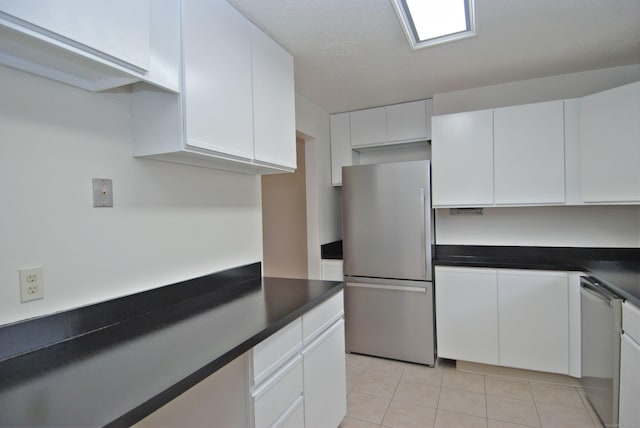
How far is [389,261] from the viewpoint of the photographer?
282 centimetres

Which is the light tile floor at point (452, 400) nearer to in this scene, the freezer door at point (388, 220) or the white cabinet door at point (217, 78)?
the freezer door at point (388, 220)

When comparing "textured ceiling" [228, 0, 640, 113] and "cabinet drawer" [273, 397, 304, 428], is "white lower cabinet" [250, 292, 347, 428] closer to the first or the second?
"cabinet drawer" [273, 397, 304, 428]

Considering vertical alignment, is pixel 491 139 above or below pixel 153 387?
above

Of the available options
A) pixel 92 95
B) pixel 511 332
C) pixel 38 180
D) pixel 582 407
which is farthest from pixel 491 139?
pixel 38 180

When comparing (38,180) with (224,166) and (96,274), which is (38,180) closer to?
(96,274)

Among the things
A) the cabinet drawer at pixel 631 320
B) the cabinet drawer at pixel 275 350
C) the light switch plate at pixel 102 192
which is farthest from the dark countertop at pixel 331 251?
the light switch plate at pixel 102 192

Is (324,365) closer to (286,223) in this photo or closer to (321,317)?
(321,317)

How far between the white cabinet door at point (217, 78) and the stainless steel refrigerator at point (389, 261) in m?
1.47

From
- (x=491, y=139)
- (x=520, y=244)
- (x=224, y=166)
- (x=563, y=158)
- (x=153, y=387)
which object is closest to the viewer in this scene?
(x=153, y=387)

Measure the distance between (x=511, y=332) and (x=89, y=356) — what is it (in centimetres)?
266

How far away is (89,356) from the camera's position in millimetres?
1038

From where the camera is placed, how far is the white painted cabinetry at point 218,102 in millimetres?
1320

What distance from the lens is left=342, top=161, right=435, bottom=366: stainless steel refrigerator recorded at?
8.95ft

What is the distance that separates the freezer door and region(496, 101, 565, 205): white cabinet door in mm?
585
